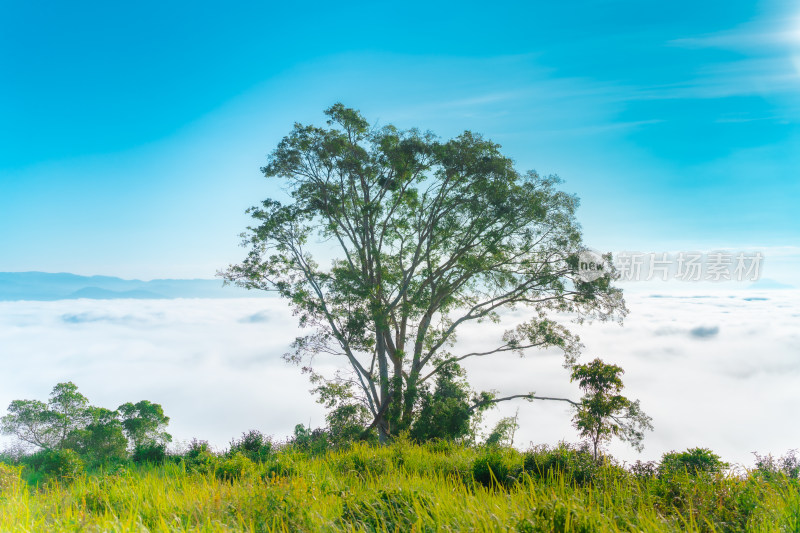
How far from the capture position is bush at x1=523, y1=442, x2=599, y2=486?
6.27 meters

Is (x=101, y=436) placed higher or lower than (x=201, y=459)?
lower

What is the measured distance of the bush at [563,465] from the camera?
247 inches

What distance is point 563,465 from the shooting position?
652 cm

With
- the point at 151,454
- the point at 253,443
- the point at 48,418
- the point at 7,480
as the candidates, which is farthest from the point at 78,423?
the point at 7,480

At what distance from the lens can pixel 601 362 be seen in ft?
41.6

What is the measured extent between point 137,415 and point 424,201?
1466cm

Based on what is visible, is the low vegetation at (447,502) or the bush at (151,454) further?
the bush at (151,454)

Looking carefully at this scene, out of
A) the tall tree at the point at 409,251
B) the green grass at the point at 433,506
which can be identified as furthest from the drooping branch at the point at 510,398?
the green grass at the point at 433,506

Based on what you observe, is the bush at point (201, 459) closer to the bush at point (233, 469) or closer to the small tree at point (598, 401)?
the bush at point (233, 469)

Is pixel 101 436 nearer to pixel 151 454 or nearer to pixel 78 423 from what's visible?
pixel 78 423

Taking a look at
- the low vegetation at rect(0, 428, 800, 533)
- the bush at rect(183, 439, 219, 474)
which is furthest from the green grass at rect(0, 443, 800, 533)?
the bush at rect(183, 439, 219, 474)

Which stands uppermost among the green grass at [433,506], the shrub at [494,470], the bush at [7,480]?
the green grass at [433,506]

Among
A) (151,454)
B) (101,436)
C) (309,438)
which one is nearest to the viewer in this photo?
(151,454)

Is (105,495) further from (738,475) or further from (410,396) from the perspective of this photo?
(410,396)
